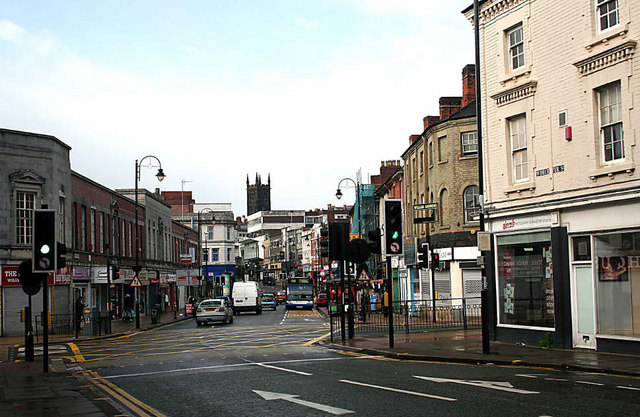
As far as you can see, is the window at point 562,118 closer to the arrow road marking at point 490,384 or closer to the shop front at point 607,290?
the shop front at point 607,290

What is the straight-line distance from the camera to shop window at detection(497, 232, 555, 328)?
20781 millimetres

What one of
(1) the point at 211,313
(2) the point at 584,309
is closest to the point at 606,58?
(2) the point at 584,309

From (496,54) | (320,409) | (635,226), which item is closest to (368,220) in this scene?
(496,54)

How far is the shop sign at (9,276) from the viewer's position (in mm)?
35969

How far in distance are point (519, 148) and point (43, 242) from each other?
45.2ft

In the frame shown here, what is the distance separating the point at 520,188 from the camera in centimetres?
2145

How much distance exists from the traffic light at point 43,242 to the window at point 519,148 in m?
13.3

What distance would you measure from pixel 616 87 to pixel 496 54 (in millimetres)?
5076

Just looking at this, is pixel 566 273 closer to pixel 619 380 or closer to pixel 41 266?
pixel 619 380

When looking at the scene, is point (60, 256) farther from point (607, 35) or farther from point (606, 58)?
point (607, 35)

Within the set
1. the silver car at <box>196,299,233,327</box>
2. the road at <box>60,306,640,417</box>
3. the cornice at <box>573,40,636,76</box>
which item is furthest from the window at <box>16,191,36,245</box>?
the cornice at <box>573,40,636,76</box>

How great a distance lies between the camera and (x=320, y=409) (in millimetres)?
10758

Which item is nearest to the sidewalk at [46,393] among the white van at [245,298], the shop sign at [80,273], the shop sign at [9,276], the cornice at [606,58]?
the cornice at [606,58]

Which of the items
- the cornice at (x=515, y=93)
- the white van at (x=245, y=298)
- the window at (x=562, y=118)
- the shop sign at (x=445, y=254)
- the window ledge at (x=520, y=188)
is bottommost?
the white van at (x=245, y=298)
